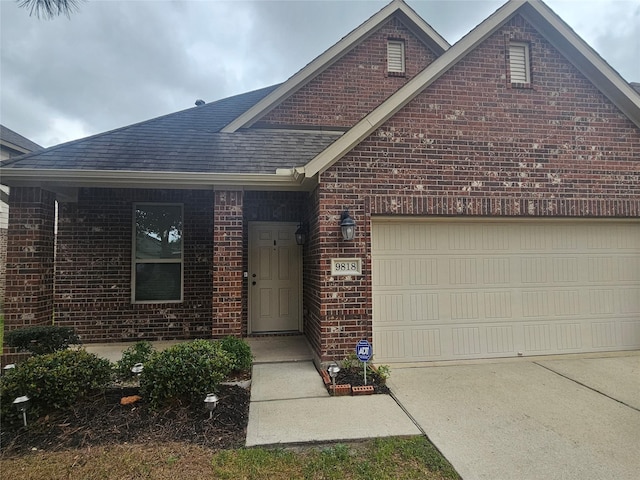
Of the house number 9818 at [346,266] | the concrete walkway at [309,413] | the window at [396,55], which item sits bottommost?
the concrete walkway at [309,413]

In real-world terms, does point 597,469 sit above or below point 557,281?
below

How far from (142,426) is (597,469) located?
3.93 m

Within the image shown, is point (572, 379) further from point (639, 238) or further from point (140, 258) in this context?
point (140, 258)

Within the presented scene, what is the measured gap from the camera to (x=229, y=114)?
8.02m

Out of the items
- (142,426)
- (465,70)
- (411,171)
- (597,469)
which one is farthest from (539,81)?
(142,426)

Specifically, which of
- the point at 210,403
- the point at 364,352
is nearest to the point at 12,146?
the point at 210,403

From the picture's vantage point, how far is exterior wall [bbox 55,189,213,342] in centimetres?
639

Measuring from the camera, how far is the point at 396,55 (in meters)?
8.48

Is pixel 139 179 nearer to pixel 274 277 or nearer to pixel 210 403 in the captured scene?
pixel 274 277

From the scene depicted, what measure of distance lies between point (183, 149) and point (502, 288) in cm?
568

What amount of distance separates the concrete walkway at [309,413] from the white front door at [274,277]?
6.47 ft

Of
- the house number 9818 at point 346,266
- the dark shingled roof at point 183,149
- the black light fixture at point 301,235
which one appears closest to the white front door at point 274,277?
the black light fixture at point 301,235

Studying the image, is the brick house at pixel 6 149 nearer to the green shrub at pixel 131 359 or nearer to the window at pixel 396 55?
the green shrub at pixel 131 359

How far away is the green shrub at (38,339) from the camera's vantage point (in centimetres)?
467
